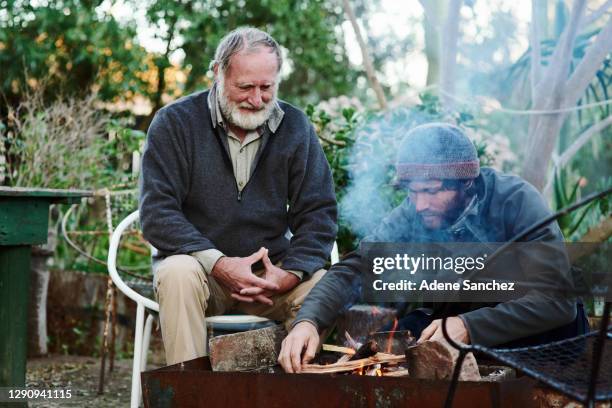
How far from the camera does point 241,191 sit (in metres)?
3.33

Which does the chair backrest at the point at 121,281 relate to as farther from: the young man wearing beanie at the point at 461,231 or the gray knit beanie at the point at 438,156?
the gray knit beanie at the point at 438,156

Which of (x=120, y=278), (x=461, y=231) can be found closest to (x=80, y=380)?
(x=120, y=278)

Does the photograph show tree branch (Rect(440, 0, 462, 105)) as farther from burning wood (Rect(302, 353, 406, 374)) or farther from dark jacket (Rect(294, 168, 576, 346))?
burning wood (Rect(302, 353, 406, 374))

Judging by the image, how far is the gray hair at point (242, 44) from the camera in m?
3.30

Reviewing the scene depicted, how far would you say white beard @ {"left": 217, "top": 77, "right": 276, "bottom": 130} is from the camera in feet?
10.9

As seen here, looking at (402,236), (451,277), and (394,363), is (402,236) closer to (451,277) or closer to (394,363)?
(451,277)

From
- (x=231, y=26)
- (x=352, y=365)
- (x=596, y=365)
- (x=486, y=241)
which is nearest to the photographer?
(x=596, y=365)

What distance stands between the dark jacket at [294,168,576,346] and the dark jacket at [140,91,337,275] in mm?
284

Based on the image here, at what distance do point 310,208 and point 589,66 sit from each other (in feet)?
6.46

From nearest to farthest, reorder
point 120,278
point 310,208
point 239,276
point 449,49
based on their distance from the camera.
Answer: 1. point 239,276
2. point 310,208
3. point 120,278
4. point 449,49

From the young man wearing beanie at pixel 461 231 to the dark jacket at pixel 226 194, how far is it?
0.38m

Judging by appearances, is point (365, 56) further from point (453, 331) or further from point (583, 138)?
point (453, 331)

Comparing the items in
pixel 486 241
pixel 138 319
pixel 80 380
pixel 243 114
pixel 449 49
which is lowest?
pixel 80 380

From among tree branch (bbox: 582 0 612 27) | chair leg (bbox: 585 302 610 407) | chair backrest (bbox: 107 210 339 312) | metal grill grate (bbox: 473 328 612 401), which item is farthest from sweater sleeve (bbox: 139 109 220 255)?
tree branch (bbox: 582 0 612 27)
